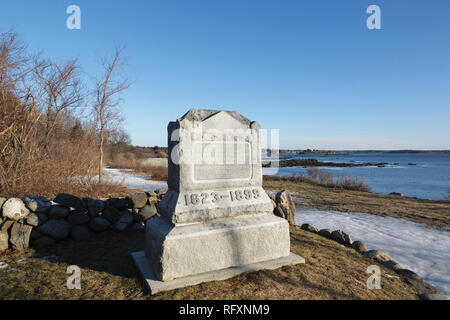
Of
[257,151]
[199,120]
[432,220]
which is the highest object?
[199,120]

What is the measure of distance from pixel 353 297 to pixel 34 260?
14.5 feet

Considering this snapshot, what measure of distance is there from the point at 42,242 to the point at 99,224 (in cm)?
92

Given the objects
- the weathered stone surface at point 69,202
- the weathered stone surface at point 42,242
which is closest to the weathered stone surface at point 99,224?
the weathered stone surface at point 69,202

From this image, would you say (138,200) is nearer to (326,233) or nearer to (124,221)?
(124,221)

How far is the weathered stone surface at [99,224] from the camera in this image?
4.84 metres

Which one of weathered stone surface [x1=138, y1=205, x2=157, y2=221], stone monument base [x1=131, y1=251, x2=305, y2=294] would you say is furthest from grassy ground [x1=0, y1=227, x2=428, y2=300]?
weathered stone surface [x1=138, y1=205, x2=157, y2=221]

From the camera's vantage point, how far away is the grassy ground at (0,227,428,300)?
2.78 metres

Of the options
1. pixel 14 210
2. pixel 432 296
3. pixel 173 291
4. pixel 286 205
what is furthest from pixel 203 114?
pixel 286 205

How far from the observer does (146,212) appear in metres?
5.54

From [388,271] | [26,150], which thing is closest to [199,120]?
[388,271]

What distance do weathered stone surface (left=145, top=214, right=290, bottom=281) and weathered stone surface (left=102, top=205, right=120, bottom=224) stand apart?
198cm

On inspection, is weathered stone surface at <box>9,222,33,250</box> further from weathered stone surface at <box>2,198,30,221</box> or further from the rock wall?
weathered stone surface at <box>2,198,30,221</box>
